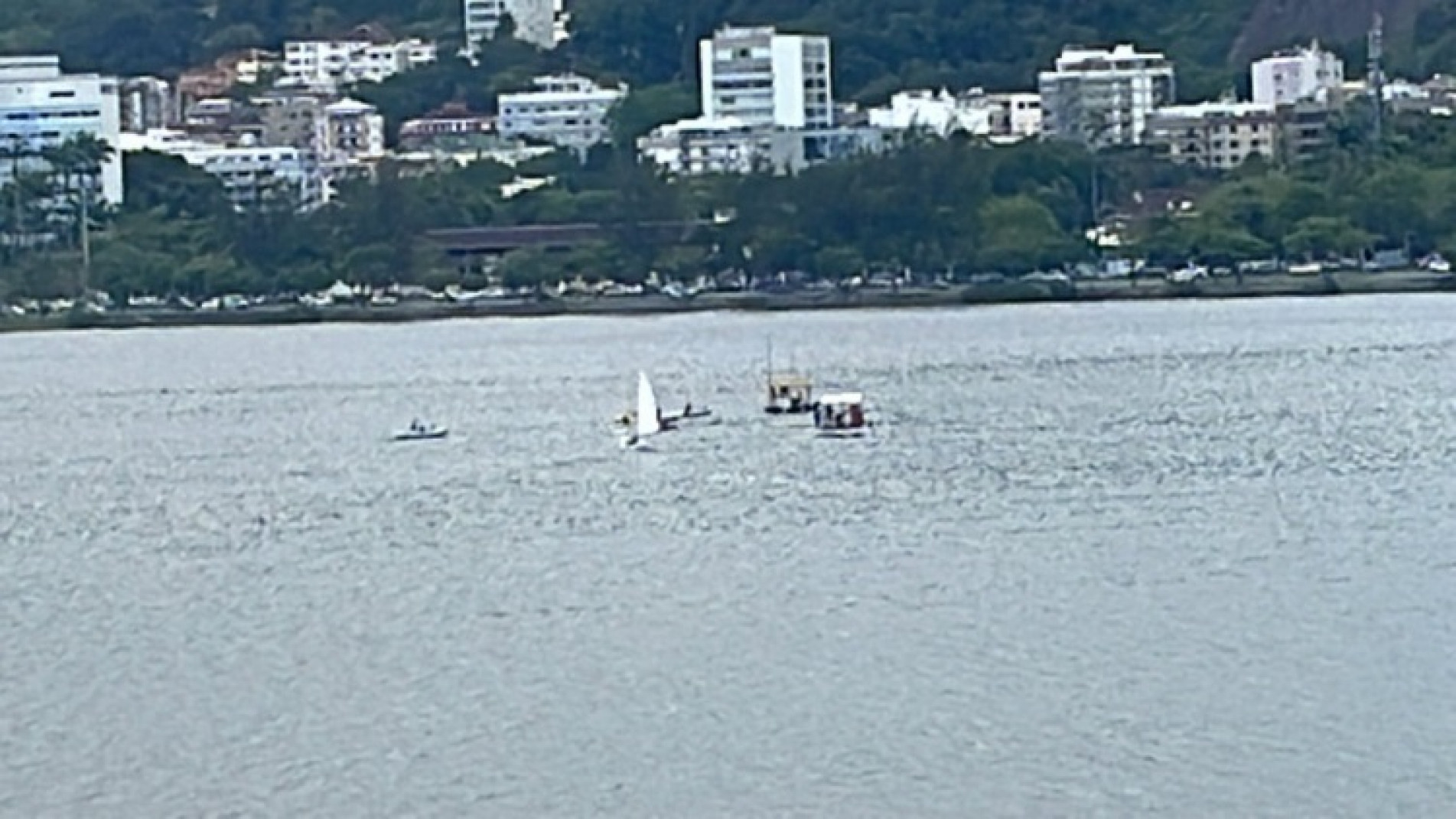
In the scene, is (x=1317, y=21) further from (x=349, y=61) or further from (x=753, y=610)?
(x=753, y=610)

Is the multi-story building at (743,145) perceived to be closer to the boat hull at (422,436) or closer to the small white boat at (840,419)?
the boat hull at (422,436)

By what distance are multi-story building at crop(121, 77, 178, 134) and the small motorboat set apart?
193 ft

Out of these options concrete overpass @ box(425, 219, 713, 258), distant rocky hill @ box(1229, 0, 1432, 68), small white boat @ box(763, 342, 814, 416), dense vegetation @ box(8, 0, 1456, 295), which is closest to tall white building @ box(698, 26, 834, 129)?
dense vegetation @ box(8, 0, 1456, 295)

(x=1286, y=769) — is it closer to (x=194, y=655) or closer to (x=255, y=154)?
(x=194, y=655)

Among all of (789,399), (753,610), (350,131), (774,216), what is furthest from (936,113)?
(753,610)

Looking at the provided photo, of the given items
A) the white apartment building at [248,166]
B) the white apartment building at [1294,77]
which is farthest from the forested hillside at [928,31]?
the white apartment building at [248,166]

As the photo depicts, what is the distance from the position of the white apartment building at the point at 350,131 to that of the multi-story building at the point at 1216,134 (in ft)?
67.0

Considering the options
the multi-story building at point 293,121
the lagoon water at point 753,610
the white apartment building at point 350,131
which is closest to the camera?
the lagoon water at point 753,610

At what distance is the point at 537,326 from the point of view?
73750mm

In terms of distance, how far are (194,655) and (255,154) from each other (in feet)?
232

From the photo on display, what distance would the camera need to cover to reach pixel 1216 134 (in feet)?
285

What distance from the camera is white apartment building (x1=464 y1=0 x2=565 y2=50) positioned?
114188 millimetres

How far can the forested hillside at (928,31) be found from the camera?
100688 mm

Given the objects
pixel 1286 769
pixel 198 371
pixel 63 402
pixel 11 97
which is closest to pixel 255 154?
pixel 11 97
